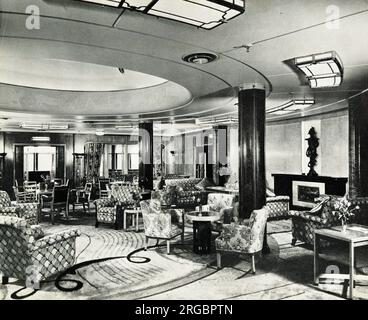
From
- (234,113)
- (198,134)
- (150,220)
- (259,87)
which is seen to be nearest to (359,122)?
(259,87)

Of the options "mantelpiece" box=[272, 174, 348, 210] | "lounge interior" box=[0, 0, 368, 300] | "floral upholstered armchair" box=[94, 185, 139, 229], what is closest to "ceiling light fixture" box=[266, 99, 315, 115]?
"lounge interior" box=[0, 0, 368, 300]

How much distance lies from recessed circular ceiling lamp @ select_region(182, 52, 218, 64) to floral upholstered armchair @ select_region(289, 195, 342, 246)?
3.31 m

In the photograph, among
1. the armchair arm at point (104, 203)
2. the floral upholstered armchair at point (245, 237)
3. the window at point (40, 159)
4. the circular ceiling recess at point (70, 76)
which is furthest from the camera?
the window at point (40, 159)

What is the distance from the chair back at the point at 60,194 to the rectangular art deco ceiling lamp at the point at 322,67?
22.6 ft

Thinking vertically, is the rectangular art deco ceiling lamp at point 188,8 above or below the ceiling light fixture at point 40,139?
above

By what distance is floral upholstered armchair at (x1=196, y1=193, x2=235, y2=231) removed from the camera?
6.82 metres

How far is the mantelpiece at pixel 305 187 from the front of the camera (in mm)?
9109

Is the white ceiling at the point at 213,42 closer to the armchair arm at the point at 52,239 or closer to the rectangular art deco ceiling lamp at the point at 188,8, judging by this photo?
the rectangular art deco ceiling lamp at the point at 188,8

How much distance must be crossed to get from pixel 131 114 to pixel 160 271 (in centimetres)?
554

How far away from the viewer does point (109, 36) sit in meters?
3.62

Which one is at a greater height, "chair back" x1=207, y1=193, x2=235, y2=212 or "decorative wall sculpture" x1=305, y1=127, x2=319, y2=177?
"decorative wall sculpture" x1=305, y1=127, x2=319, y2=177

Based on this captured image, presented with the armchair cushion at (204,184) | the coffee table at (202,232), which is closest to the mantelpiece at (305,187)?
the armchair cushion at (204,184)

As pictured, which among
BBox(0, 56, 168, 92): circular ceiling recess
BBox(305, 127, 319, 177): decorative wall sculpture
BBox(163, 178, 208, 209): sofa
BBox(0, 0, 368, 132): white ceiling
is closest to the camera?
BBox(0, 0, 368, 132): white ceiling

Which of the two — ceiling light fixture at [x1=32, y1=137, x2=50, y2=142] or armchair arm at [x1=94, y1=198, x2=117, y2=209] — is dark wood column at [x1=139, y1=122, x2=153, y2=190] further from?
ceiling light fixture at [x1=32, y1=137, x2=50, y2=142]
